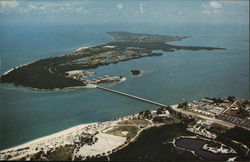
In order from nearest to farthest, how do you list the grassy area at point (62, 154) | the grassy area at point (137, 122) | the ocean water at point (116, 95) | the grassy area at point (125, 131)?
the grassy area at point (62, 154), the grassy area at point (125, 131), the grassy area at point (137, 122), the ocean water at point (116, 95)

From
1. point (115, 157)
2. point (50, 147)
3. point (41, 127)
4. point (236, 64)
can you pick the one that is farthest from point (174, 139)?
point (236, 64)

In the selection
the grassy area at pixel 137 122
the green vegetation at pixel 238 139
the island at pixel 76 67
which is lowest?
the green vegetation at pixel 238 139

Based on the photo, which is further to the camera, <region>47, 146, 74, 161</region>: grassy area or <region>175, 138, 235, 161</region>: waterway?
<region>175, 138, 235, 161</region>: waterway

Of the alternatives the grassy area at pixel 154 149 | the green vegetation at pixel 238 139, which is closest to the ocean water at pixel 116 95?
the grassy area at pixel 154 149

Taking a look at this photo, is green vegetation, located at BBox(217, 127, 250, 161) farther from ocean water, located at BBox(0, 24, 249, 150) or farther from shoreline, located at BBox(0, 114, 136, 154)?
ocean water, located at BBox(0, 24, 249, 150)

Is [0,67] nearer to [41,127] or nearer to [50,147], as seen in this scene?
[41,127]

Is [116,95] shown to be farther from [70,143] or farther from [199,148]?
[199,148]

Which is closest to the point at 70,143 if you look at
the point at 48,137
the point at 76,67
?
the point at 48,137

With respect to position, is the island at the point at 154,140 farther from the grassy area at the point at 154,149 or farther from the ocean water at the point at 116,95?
the ocean water at the point at 116,95

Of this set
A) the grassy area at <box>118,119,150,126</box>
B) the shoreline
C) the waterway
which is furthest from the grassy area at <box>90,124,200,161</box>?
the shoreline
